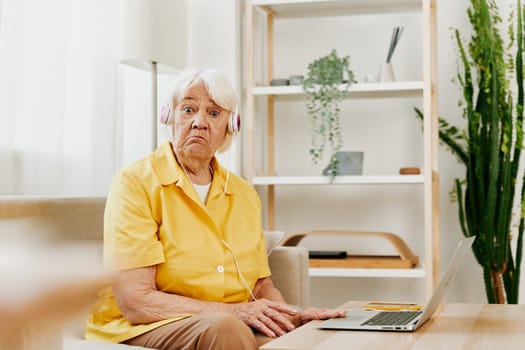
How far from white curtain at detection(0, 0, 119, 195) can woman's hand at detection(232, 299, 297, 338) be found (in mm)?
906

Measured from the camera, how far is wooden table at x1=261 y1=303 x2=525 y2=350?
3.70 feet

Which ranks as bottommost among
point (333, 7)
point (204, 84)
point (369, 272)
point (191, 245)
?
point (369, 272)

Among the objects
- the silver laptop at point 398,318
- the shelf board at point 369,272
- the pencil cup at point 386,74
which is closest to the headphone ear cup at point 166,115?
the silver laptop at point 398,318

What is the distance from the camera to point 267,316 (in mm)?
1656

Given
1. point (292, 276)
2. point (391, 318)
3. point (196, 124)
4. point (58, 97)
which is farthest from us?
point (58, 97)

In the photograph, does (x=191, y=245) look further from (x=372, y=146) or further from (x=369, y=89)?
(x=372, y=146)

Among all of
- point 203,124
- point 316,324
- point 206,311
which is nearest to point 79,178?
point 203,124

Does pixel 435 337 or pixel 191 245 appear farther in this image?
pixel 191 245

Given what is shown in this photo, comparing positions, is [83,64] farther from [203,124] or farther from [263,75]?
[263,75]

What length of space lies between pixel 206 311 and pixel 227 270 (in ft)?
0.65

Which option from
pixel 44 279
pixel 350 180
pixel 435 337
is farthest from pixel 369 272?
pixel 44 279

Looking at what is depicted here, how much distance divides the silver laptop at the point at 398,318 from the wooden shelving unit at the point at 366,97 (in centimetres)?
153

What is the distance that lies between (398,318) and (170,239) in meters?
0.63

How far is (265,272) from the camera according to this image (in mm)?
2037
